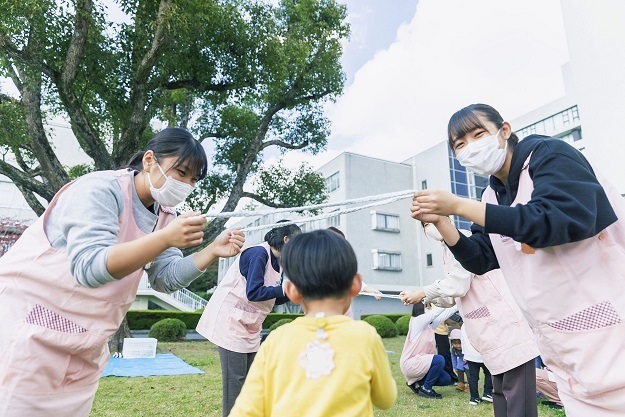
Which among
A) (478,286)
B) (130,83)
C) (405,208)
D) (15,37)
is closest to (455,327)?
(478,286)

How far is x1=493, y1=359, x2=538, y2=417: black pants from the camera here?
3148mm

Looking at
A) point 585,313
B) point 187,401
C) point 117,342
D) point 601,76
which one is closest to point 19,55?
point 117,342

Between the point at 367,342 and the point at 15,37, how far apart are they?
10360 mm

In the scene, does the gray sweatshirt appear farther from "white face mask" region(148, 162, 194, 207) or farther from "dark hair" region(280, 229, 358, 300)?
"dark hair" region(280, 229, 358, 300)

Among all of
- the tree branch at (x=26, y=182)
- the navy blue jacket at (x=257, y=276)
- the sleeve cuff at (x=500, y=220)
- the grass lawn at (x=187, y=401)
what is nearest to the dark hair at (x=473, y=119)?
the sleeve cuff at (x=500, y=220)

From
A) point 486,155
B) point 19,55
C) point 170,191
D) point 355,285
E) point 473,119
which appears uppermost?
point 19,55

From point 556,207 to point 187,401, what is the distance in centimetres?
597

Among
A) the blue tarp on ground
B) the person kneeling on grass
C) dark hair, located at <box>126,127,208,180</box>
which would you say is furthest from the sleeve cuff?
the blue tarp on ground

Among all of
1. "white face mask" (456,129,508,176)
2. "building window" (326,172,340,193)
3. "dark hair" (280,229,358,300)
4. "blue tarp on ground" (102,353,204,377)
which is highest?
"building window" (326,172,340,193)

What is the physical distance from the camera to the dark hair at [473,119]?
94.0 inches

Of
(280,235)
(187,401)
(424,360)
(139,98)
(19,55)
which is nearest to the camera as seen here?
(280,235)

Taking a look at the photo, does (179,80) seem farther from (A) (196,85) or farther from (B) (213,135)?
(B) (213,135)

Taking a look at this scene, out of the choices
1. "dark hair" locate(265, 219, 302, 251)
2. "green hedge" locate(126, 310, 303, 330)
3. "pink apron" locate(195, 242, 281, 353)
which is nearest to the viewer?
"pink apron" locate(195, 242, 281, 353)

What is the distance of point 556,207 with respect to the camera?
5.58ft
